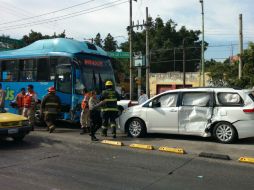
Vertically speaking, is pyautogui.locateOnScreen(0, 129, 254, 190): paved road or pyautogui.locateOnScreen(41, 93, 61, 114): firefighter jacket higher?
pyautogui.locateOnScreen(41, 93, 61, 114): firefighter jacket

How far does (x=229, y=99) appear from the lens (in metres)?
11.6

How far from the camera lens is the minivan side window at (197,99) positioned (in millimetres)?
11910

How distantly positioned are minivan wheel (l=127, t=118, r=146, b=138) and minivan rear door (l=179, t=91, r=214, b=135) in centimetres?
129

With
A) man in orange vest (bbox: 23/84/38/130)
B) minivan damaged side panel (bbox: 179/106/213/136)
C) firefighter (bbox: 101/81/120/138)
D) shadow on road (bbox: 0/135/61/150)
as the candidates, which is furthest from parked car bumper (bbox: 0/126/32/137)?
minivan damaged side panel (bbox: 179/106/213/136)

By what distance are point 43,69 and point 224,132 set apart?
308 inches

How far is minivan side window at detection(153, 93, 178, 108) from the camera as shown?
1241cm

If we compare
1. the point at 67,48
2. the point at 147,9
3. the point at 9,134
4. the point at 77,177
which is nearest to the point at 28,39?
the point at 147,9

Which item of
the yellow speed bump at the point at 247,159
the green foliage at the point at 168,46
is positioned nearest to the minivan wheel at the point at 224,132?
the yellow speed bump at the point at 247,159

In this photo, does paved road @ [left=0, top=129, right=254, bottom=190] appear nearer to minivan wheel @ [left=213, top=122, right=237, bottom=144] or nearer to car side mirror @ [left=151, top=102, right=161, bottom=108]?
minivan wheel @ [left=213, top=122, right=237, bottom=144]

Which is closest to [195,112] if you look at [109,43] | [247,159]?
[247,159]

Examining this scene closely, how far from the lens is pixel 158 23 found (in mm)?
63750

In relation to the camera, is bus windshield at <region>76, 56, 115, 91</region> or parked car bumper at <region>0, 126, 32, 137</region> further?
bus windshield at <region>76, 56, 115, 91</region>

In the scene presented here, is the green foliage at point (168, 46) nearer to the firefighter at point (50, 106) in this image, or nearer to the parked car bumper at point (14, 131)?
the firefighter at point (50, 106)

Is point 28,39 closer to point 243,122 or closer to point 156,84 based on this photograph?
point 156,84
